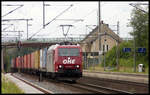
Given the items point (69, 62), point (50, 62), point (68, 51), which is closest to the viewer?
point (69, 62)

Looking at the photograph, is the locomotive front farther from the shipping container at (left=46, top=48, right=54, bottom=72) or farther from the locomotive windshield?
the shipping container at (left=46, top=48, right=54, bottom=72)

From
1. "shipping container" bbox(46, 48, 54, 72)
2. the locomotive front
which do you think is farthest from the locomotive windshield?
"shipping container" bbox(46, 48, 54, 72)

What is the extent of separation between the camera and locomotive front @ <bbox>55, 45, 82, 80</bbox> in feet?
93.5

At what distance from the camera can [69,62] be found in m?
28.6

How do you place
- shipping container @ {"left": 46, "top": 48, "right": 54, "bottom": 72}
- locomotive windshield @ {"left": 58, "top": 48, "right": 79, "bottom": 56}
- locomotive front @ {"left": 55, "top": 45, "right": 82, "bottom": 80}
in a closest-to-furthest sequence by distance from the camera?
locomotive front @ {"left": 55, "top": 45, "right": 82, "bottom": 80} < locomotive windshield @ {"left": 58, "top": 48, "right": 79, "bottom": 56} < shipping container @ {"left": 46, "top": 48, "right": 54, "bottom": 72}

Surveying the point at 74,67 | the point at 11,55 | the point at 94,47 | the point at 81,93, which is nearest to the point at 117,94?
the point at 81,93

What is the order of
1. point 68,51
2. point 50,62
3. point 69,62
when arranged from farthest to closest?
point 50,62, point 68,51, point 69,62

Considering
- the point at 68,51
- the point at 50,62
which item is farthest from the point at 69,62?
the point at 50,62

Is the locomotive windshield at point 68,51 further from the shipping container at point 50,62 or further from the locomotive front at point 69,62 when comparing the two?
the shipping container at point 50,62

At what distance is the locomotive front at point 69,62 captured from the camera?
28.5 meters

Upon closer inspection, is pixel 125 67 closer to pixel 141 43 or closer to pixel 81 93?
pixel 141 43

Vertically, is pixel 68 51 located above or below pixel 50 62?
above

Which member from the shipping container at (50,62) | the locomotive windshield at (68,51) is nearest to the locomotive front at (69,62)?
the locomotive windshield at (68,51)

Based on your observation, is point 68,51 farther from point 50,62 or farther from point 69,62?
point 50,62
